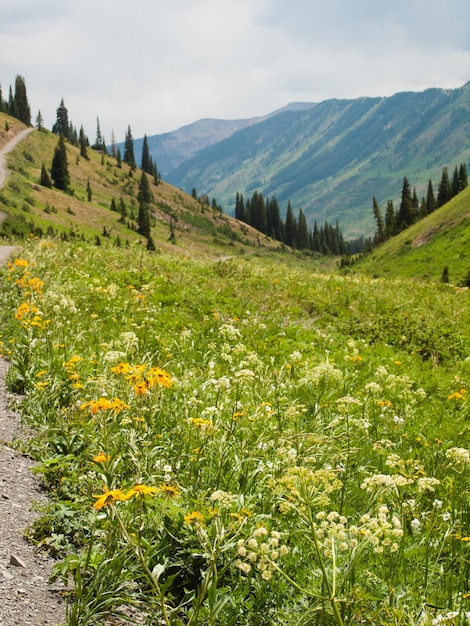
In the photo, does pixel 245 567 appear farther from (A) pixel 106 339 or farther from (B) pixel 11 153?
(B) pixel 11 153

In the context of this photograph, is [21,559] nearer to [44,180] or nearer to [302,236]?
[44,180]

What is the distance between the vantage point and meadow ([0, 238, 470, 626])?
123 inches

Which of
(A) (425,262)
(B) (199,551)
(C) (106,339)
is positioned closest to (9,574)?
(B) (199,551)

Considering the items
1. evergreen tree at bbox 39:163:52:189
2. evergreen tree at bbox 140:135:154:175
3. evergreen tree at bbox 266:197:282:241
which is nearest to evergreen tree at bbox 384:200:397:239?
evergreen tree at bbox 39:163:52:189

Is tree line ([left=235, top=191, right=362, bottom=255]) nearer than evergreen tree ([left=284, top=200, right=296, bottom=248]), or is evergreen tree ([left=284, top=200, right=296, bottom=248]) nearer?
tree line ([left=235, top=191, right=362, bottom=255])

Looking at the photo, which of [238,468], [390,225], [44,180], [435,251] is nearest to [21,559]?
[238,468]

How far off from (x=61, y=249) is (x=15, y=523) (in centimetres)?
1551

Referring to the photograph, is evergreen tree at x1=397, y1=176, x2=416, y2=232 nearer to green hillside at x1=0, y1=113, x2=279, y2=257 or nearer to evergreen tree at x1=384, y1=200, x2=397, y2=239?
evergreen tree at x1=384, y1=200, x2=397, y2=239

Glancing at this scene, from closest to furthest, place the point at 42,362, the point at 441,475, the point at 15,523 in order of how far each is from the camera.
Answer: the point at 15,523, the point at 441,475, the point at 42,362

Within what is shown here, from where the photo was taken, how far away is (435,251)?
56500 millimetres

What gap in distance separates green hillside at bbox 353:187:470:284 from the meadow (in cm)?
3672

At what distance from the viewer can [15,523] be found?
416 centimetres

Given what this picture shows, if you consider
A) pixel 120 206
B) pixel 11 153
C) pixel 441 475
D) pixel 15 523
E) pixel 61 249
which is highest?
pixel 11 153

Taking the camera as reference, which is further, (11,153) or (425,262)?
(11,153)
